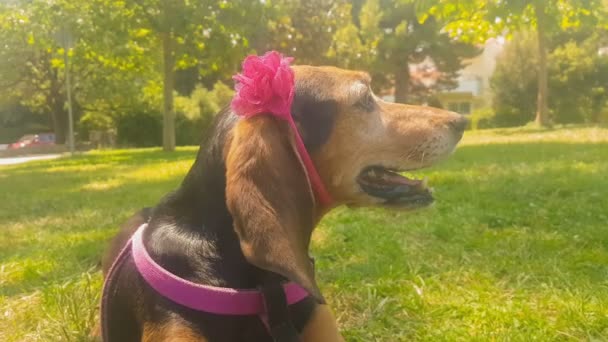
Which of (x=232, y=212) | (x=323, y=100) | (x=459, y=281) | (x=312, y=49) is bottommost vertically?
(x=459, y=281)

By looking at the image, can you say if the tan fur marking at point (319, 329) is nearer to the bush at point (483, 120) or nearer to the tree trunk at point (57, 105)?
the tree trunk at point (57, 105)

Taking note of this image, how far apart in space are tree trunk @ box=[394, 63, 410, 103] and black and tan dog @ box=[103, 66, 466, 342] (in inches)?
1593

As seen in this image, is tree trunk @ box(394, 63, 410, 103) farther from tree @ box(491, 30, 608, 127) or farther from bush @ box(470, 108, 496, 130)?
tree @ box(491, 30, 608, 127)

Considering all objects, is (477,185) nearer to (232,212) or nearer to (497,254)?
(497,254)

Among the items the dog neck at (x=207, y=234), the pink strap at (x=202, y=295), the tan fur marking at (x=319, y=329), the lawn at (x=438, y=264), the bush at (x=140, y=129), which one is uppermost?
the dog neck at (x=207, y=234)

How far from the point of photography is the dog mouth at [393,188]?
2.65 m

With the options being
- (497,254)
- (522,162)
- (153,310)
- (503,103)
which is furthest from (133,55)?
(503,103)

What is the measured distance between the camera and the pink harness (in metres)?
2.12

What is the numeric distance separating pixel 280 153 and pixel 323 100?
506 millimetres

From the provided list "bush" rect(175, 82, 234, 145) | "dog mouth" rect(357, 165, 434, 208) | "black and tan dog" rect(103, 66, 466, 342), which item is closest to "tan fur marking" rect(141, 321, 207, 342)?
"black and tan dog" rect(103, 66, 466, 342)

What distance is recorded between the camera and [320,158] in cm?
245

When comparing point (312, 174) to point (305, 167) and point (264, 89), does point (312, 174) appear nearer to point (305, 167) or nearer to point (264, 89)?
point (305, 167)

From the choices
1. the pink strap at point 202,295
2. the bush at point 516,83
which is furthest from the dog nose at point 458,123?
the bush at point 516,83

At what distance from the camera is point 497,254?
14.4 feet
